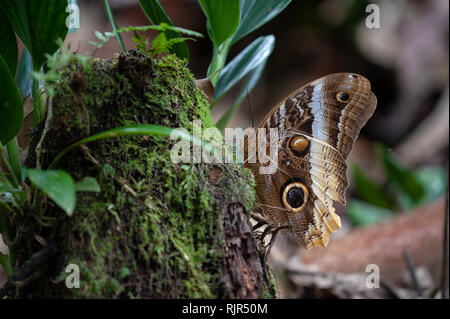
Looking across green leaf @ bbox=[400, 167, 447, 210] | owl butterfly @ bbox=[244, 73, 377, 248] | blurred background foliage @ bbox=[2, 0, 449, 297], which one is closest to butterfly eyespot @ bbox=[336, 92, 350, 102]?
owl butterfly @ bbox=[244, 73, 377, 248]

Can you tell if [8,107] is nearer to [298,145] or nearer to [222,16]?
[222,16]

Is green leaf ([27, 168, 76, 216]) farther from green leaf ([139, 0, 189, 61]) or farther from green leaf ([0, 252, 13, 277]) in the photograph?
green leaf ([139, 0, 189, 61])

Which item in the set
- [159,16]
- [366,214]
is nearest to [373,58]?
[366,214]

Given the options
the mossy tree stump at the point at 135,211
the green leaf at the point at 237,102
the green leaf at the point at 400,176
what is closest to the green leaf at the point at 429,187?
the green leaf at the point at 400,176
